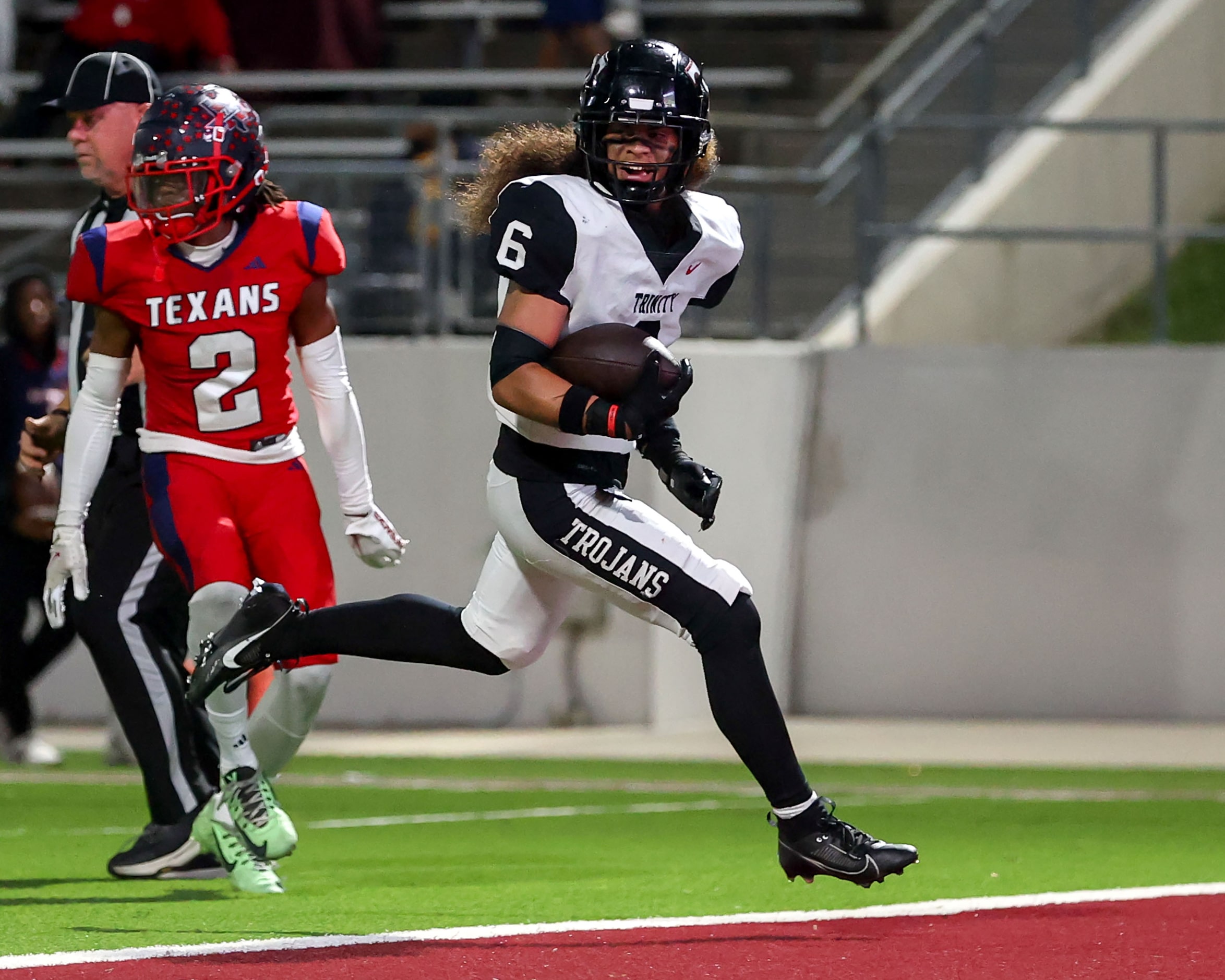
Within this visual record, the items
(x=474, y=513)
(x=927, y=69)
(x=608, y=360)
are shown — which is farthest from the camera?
(x=927, y=69)

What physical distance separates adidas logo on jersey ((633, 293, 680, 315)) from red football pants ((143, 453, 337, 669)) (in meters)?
1.13

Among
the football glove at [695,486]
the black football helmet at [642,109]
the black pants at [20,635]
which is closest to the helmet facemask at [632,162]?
the black football helmet at [642,109]

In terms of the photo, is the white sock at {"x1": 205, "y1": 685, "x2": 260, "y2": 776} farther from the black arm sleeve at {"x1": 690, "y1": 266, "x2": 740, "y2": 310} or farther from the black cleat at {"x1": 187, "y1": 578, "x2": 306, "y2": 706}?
the black arm sleeve at {"x1": 690, "y1": 266, "x2": 740, "y2": 310}

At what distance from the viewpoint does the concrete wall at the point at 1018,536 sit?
1120cm

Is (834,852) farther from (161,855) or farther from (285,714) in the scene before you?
(161,855)

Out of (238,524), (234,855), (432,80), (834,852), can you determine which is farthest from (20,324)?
(834,852)

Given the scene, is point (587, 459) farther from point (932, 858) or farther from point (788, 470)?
point (788, 470)

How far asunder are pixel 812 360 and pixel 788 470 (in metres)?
0.55

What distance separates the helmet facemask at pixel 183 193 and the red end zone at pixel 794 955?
1.86m

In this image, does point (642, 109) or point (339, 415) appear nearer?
point (642, 109)

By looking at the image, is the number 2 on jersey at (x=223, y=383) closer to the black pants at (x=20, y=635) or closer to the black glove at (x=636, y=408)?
the black glove at (x=636, y=408)

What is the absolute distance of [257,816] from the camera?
574cm

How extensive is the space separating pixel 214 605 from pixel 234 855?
0.62 metres

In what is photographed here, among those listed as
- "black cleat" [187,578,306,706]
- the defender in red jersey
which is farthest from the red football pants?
"black cleat" [187,578,306,706]
